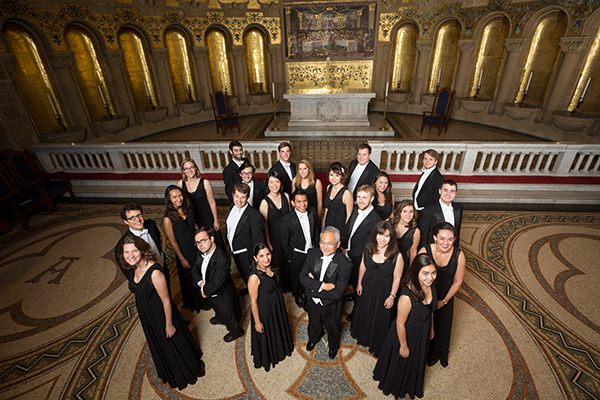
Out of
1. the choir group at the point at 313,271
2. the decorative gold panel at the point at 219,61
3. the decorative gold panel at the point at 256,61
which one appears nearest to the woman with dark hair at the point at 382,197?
the choir group at the point at 313,271

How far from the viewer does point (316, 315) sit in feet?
10.00

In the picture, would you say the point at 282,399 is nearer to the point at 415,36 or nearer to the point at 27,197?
the point at 27,197

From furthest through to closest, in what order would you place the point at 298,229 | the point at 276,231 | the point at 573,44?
the point at 573,44 → the point at 276,231 → the point at 298,229

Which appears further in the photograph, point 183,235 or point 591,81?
point 591,81

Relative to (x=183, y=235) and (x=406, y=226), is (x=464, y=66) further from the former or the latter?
(x=183, y=235)

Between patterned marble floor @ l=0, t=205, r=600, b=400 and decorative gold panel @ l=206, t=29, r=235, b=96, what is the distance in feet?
32.0

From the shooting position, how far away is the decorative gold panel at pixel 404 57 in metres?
12.1

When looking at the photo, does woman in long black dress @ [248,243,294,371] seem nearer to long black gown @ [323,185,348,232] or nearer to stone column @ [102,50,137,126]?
long black gown @ [323,185,348,232]

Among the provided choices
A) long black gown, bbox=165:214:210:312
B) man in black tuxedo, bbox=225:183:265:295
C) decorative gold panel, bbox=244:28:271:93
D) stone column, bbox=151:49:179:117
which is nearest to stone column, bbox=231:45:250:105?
decorative gold panel, bbox=244:28:271:93

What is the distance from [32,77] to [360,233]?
32.5 feet

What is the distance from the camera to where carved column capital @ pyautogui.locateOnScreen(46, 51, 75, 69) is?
26.5ft

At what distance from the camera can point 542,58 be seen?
30.4ft

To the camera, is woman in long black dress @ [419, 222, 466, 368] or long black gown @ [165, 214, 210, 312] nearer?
woman in long black dress @ [419, 222, 466, 368]

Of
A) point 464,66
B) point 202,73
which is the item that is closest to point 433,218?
point 464,66
